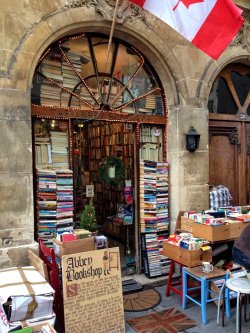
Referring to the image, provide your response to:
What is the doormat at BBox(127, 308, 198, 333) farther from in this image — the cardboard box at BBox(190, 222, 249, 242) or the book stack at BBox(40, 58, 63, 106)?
the book stack at BBox(40, 58, 63, 106)

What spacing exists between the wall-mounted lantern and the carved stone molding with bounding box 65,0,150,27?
2.03 metres

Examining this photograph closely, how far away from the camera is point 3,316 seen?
329 centimetres

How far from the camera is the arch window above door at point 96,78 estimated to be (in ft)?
16.9

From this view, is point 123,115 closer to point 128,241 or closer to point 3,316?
point 128,241

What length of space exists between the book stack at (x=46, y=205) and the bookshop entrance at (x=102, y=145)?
0.05ft

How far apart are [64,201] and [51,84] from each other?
6.16 ft

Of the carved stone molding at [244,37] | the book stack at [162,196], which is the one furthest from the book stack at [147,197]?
the carved stone molding at [244,37]

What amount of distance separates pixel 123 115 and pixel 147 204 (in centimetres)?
167

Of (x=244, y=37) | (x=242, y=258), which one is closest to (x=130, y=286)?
(x=242, y=258)

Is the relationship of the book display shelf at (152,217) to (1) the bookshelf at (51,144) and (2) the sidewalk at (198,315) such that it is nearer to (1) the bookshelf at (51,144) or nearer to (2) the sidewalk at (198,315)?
(2) the sidewalk at (198,315)

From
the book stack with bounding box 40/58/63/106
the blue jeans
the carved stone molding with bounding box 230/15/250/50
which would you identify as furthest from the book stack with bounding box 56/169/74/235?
the carved stone molding with bounding box 230/15/250/50

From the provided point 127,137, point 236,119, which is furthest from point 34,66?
point 236,119

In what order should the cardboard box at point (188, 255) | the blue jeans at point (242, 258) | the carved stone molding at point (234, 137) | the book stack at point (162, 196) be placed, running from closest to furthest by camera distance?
the blue jeans at point (242, 258)
the cardboard box at point (188, 255)
the book stack at point (162, 196)
the carved stone molding at point (234, 137)

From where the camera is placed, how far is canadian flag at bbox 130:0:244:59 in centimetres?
458
